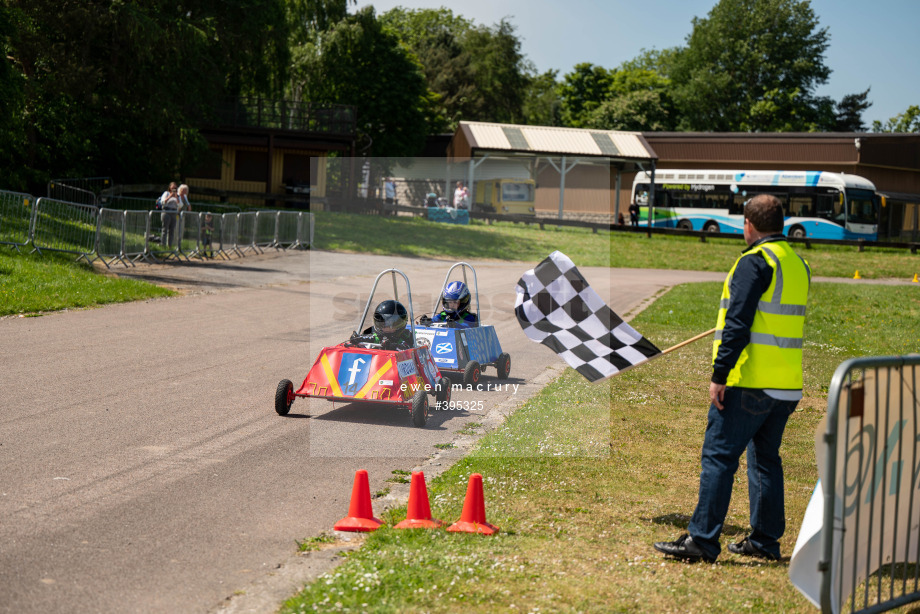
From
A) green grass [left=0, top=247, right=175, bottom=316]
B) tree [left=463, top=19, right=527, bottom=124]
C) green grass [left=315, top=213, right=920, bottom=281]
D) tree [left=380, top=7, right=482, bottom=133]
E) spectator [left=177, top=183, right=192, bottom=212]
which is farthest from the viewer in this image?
tree [left=463, top=19, right=527, bottom=124]

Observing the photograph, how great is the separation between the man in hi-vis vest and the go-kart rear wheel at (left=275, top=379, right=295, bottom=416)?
4333 mm

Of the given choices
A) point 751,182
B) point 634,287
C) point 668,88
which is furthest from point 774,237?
point 668,88

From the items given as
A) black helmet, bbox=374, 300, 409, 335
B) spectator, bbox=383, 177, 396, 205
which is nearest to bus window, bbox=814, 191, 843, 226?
spectator, bbox=383, 177, 396, 205

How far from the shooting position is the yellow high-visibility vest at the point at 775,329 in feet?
15.9

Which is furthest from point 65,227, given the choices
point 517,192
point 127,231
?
point 517,192

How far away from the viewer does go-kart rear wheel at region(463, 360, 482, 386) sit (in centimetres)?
1004

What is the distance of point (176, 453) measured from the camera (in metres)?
6.88

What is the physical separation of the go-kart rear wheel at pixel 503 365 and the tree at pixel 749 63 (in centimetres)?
7244

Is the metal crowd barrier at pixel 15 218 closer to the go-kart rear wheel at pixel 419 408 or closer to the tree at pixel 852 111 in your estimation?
the go-kart rear wheel at pixel 419 408

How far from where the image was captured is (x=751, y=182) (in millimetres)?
44281

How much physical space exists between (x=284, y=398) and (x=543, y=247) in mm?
26804

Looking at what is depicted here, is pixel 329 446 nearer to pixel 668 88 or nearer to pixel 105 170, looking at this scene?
pixel 105 170

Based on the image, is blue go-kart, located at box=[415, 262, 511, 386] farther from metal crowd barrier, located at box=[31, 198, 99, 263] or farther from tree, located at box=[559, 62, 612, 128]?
tree, located at box=[559, 62, 612, 128]

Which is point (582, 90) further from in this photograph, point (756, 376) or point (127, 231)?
point (756, 376)
